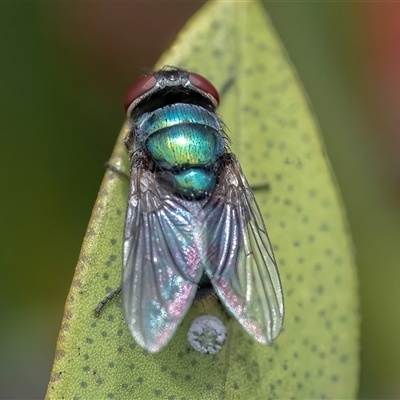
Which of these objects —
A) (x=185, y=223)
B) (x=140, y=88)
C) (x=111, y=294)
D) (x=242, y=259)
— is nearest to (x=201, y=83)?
(x=140, y=88)

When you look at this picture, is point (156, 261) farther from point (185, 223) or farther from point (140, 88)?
point (140, 88)

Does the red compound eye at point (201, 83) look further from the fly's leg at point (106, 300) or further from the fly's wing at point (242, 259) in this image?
the fly's leg at point (106, 300)

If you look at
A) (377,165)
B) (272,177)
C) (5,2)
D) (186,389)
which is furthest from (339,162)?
(5,2)

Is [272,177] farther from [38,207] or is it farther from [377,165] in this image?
[38,207]

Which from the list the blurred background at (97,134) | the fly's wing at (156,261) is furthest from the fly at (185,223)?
the blurred background at (97,134)

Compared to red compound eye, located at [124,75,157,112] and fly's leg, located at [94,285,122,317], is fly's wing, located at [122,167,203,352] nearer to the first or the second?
fly's leg, located at [94,285,122,317]

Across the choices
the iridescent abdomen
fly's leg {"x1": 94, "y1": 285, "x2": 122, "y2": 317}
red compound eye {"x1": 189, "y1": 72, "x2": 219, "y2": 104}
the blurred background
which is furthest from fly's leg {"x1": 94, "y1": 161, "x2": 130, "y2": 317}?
the blurred background
